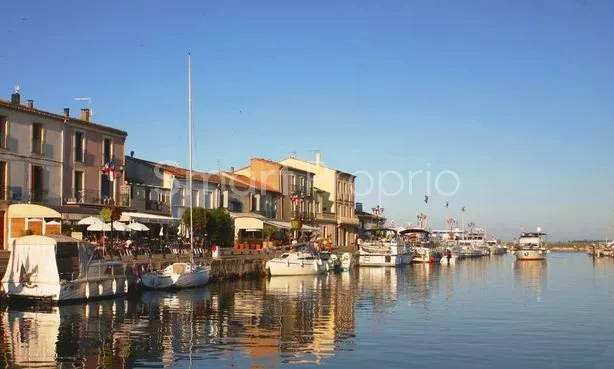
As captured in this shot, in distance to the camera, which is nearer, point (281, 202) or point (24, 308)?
point (24, 308)

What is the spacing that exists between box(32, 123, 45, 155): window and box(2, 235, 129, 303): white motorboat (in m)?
13.4

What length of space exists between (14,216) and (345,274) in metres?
32.1

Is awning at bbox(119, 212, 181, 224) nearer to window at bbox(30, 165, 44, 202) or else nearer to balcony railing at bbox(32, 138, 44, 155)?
window at bbox(30, 165, 44, 202)

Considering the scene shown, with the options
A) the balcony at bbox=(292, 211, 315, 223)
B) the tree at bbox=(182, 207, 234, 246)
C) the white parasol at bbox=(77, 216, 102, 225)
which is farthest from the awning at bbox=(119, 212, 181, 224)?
the balcony at bbox=(292, 211, 315, 223)

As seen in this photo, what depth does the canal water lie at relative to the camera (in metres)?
22.3

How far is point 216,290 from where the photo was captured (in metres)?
46.4

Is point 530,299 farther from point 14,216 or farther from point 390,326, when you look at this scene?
point 14,216

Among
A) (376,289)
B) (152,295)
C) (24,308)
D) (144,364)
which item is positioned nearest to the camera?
(144,364)

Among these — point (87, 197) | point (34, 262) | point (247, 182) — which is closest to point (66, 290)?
point (34, 262)

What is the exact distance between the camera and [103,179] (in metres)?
53.8

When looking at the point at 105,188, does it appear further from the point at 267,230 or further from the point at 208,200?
the point at 267,230

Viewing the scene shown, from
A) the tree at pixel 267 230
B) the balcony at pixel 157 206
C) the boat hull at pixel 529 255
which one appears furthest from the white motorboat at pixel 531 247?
the balcony at pixel 157 206

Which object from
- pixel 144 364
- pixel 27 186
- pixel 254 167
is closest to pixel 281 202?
pixel 254 167

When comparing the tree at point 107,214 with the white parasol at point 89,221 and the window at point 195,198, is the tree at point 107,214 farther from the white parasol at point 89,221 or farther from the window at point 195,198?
the window at point 195,198
